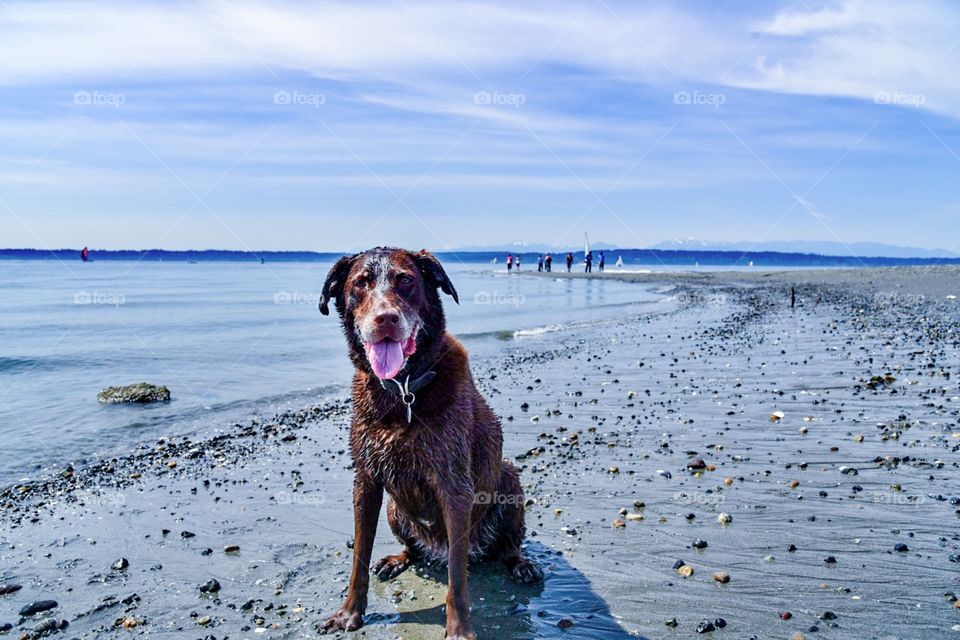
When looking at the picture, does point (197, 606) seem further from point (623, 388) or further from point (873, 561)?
point (623, 388)

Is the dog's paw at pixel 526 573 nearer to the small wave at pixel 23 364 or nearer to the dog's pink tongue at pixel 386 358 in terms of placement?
the dog's pink tongue at pixel 386 358

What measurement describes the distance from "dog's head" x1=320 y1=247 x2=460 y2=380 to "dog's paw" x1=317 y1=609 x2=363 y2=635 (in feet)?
6.35

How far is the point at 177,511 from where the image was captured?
816 centimetres

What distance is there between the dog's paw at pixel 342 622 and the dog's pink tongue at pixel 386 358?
76.1 inches

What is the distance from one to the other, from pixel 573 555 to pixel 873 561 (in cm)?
261

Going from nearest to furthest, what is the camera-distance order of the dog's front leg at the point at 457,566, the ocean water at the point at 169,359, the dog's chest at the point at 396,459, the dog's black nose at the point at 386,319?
the dog's black nose at the point at 386,319
the dog's front leg at the point at 457,566
the dog's chest at the point at 396,459
the ocean water at the point at 169,359

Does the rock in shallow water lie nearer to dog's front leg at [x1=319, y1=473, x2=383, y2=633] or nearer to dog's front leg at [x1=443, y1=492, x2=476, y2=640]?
dog's front leg at [x1=319, y1=473, x2=383, y2=633]

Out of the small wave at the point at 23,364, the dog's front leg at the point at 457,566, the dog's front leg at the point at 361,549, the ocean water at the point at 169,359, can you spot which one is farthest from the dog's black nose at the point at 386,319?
the small wave at the point at 23,364

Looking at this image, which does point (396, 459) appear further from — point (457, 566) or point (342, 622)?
point (342, 622)

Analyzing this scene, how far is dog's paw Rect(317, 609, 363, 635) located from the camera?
5.34m

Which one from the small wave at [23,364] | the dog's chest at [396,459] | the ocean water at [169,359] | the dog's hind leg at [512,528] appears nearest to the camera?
the dog's chest at [396,459]

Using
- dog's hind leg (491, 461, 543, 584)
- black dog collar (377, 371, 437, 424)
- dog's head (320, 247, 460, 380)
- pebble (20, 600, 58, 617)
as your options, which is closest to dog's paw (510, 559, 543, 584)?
dog's hind leg (491, 461, 543, 584)

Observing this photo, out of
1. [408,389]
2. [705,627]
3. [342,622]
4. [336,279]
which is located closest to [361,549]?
[342,622]

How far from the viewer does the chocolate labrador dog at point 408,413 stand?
5176 mm
